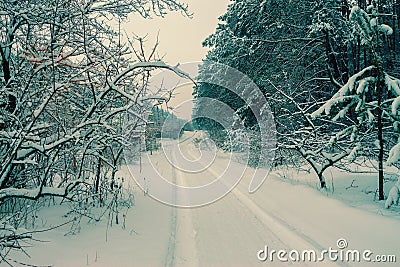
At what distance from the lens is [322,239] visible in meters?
5.28

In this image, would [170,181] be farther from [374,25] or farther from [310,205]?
[374,25]

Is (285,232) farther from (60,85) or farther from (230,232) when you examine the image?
(60,85)

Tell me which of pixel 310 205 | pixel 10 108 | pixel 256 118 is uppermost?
pixel 256 118

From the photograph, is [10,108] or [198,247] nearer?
[10,108]

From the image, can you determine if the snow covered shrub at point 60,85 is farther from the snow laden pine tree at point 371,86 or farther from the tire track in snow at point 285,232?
the snow laden pine tree at point 371,86

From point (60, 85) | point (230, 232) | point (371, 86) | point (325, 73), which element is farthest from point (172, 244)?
point (325, 73)

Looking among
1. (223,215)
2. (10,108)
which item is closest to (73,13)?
(10,108)

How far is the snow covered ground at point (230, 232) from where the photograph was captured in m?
4.60

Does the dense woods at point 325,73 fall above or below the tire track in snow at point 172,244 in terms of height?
above

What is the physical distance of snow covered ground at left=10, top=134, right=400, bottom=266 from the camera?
4.60 m

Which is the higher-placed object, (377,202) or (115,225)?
(377,202)

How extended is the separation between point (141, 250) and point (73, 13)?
12.7ft

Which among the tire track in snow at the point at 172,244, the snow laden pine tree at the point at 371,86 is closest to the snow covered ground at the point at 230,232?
the tire track in snow at the point at 172,244

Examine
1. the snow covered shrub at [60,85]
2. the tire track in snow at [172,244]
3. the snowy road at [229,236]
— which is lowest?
the tire track in snow at [172,244]
